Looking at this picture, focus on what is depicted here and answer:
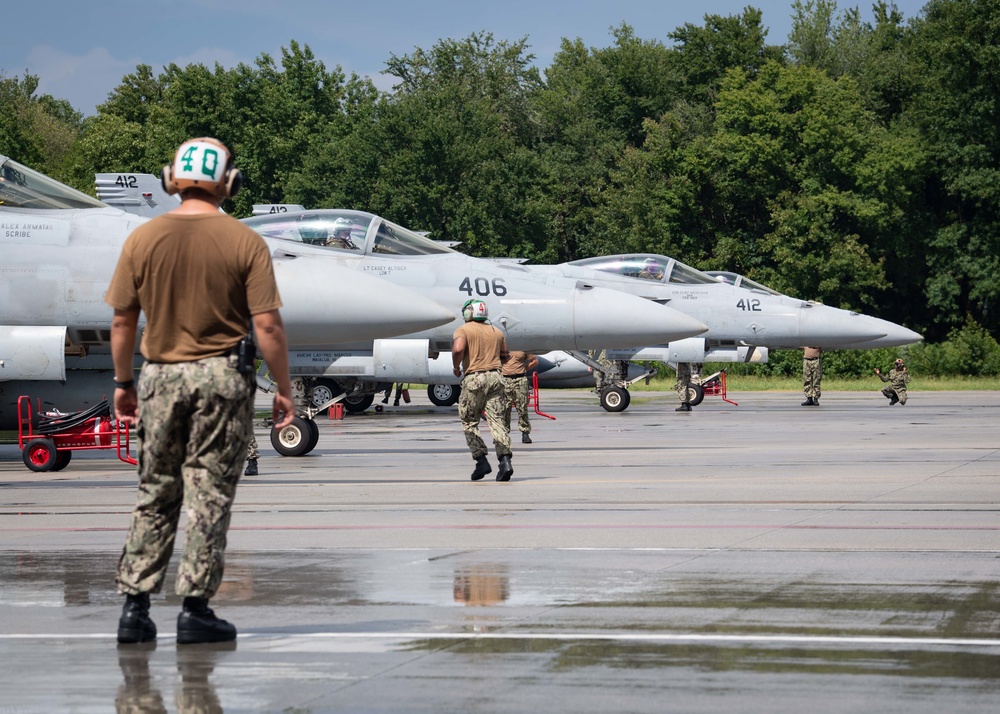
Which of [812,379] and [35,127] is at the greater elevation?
[35,127]

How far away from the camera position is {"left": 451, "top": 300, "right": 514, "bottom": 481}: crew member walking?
14094 mm

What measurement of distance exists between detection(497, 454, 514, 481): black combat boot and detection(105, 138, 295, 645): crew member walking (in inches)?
321

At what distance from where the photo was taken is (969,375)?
52.7 m

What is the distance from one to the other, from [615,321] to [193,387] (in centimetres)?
1252

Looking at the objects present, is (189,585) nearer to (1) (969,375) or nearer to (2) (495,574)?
(2) (495,574)

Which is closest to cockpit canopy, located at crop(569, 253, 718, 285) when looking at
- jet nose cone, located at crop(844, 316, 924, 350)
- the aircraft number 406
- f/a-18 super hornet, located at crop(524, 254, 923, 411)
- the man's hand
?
f/a-18 super hornet, located at crop(524, 254, 923, 411)

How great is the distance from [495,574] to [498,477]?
6.38 meters

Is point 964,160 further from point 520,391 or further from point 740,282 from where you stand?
point 520,391

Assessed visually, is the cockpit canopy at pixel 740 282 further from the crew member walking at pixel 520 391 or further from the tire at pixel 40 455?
the tire at pixel 40 455

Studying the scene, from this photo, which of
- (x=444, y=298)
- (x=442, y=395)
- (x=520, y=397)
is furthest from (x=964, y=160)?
(x=444, y=298)

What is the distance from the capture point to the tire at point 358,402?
31667mm

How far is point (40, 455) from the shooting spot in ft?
52.1

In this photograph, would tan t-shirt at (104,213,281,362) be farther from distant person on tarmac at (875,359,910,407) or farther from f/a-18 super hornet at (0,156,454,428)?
distant person on tarmac at (875,359,910,407)

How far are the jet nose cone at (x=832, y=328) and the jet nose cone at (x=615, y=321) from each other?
566 inches
